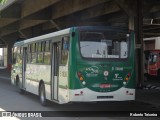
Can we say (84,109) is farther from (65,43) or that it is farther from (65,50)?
(65,43)

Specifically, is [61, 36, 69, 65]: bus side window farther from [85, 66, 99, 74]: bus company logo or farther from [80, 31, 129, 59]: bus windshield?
[85, 66, 99, 74]: bus company logo

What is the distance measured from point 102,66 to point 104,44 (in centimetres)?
74

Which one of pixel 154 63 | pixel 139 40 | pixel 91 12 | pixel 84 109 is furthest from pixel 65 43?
pixel 154 63

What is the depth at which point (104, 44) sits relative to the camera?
1390 centimetres

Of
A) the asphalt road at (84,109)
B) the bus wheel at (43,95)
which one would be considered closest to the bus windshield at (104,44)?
the asphalt road at (84,109)

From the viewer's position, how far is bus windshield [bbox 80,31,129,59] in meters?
13.7

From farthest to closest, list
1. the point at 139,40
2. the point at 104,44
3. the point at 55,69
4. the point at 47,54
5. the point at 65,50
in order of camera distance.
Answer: the point at 139,40, the point at 47,54, the point at 55,69, the point at 65,50, the point at 104,44

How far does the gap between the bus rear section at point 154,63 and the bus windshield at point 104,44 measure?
2513cm

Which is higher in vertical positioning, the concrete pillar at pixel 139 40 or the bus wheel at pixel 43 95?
the concrete pillar at pixel 139 40

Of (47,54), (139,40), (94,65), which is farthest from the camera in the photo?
(139,40)

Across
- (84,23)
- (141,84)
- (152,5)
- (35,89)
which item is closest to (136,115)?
(35,89)

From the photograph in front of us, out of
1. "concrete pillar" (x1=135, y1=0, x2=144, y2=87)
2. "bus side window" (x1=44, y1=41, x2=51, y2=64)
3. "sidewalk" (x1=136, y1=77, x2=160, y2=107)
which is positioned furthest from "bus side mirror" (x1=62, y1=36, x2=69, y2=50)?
"concrete pillar" (x1=135, y1=0, x2=144, y2=87)

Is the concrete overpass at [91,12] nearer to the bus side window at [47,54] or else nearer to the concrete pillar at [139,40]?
the concrete pillar at [139,40]

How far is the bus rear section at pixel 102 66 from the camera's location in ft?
44.1
